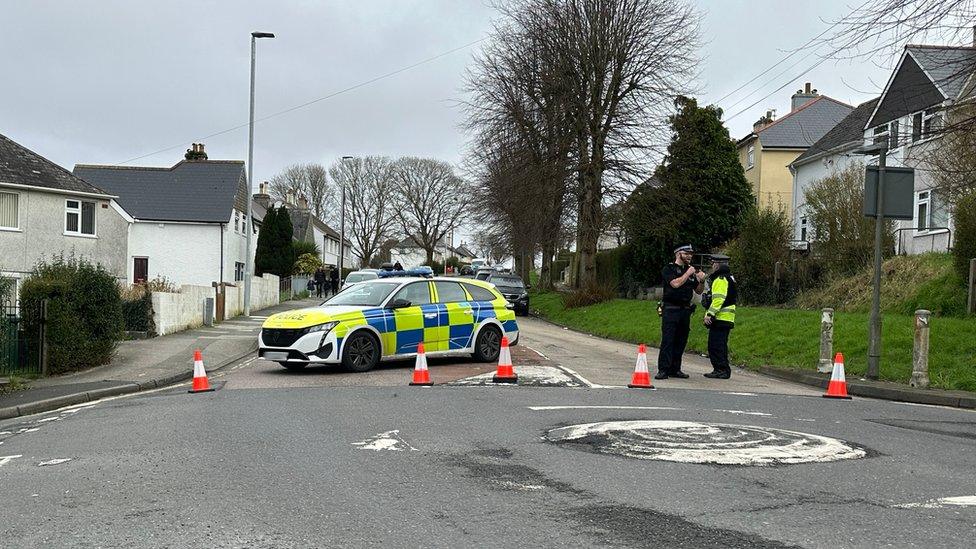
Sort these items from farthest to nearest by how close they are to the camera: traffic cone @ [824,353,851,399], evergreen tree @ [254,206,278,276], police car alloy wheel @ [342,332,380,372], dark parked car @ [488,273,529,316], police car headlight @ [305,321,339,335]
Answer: evergreen tree @ [254,206,278,276], dark parked car @ [488,273,529,316], police car alloy wheel @ [342,332,380,372], police car headlight @ [305,321,339,335], traffic cone @ [824,353,851,399]

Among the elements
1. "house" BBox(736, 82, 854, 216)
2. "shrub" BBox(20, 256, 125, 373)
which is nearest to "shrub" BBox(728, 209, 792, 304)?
"shrub" BBox(20, 256, 125, 373)

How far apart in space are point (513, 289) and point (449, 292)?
20.1 metres

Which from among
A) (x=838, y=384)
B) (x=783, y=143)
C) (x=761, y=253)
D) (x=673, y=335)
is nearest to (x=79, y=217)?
(x=761, y=253)

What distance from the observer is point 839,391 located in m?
12.1

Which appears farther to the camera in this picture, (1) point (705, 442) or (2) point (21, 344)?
(2) point (21, 344)

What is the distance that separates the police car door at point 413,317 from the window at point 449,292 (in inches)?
10.6

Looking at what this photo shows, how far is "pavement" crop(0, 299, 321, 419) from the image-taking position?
11859 mm

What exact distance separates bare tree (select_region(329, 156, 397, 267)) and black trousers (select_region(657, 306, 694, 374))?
72.2 metres

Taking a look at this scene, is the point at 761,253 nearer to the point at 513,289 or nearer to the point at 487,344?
the point at 487,344

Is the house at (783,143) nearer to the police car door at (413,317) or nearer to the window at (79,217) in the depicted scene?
the window at (79,217)

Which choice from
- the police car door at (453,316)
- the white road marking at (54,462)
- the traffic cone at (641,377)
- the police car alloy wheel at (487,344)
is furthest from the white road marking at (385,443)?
the police car alloy wheel at (487,344)

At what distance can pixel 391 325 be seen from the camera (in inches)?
565

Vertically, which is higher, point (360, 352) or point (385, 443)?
point (360, 352)

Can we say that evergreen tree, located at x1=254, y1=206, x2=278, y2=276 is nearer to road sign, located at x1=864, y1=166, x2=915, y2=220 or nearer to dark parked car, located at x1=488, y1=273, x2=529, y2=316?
dark parked car, located at x1=488, y1=273, x2=529, y2=316
